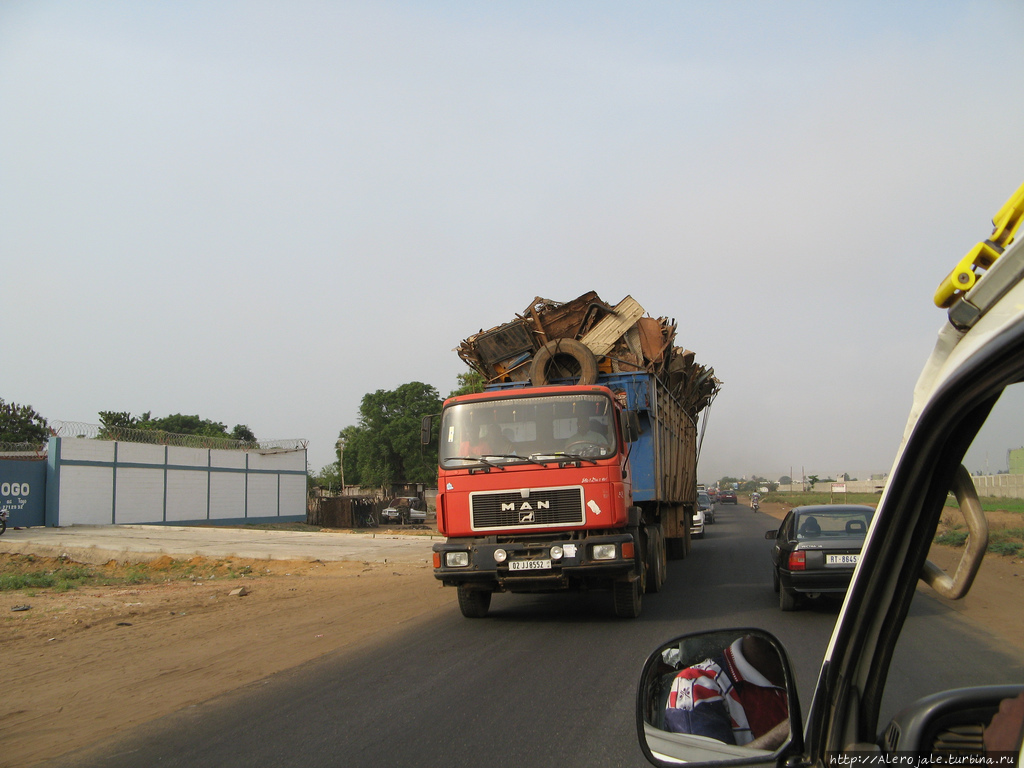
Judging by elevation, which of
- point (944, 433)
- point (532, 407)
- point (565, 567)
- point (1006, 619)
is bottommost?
point (565, 567)

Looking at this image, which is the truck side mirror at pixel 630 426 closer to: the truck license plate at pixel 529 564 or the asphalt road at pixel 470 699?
the truck license plate at pixel 529 564

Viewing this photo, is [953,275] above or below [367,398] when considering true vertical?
below

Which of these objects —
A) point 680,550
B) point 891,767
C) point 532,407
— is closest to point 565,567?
point 532,407

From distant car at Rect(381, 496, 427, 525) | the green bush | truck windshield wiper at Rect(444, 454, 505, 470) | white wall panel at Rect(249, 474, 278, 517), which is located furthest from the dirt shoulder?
distant car at Rect(381, 496, 427, 525)

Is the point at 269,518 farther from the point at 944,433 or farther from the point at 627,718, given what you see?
the point at 944,433

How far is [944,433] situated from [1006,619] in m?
0.39

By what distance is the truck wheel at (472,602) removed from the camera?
32.5 ft

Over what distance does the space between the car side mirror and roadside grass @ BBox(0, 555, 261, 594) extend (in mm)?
14997

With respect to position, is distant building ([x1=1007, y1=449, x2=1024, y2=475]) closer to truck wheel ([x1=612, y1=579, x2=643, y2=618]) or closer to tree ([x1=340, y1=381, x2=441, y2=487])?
truck wheel ([x1=612, y1=579, x2=643, y2=618])

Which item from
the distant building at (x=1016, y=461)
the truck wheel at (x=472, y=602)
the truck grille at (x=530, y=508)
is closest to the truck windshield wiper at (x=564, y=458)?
the truck grille at (x=530, y=508)

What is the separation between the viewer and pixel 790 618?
8992 millimetres

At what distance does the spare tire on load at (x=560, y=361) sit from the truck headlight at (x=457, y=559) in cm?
335

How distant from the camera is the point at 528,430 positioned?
9.63 meters

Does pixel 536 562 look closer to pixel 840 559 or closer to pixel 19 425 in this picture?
pixel 840 559
